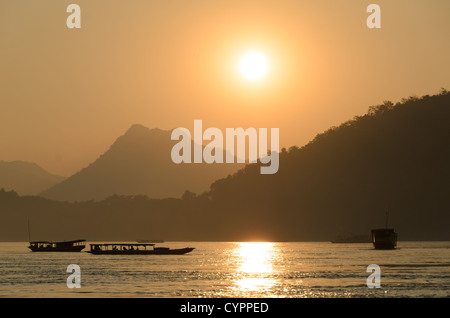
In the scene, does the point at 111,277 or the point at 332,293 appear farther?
the point at 111,277

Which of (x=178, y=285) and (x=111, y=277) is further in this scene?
(x=111, y=277)

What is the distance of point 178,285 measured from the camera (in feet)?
351

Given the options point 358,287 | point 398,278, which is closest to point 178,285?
point 358,287

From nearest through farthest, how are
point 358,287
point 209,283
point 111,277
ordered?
point 358,287, point 209,283, point 111,277
